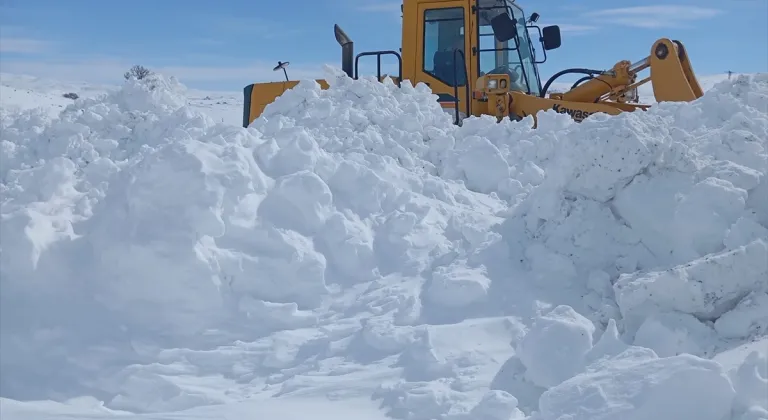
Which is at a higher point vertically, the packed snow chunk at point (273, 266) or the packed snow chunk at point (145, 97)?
the packed snow chunk at point (145, 97)

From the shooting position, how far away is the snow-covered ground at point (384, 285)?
3311 millimetres

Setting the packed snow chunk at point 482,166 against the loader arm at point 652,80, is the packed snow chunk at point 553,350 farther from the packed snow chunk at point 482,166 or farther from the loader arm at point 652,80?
the loader arm at point 652,80

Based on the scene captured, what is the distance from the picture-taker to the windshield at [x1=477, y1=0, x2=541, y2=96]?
8.93 metres

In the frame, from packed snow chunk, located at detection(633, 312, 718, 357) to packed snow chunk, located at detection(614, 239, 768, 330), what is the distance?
8 centimetres

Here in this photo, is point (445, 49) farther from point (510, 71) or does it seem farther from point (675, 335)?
point (675, 335)

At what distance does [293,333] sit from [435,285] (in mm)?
845

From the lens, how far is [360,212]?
4980mm

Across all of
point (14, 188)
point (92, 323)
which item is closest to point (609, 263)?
point (92, 323)

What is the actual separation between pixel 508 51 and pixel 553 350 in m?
6.42

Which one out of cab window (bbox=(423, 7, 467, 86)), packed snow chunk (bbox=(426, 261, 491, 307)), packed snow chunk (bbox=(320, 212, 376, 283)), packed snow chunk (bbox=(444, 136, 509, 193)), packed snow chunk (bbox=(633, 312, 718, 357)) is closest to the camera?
packed snow chunk (bbox=(633, 312, 718, 357))

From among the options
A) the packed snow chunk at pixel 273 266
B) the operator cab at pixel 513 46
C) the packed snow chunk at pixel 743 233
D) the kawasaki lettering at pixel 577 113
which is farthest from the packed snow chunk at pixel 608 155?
the operator cab at pixel 513 46

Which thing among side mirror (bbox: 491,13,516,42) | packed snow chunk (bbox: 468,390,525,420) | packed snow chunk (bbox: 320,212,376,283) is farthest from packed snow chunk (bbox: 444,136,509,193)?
packed snow chunk (bbox: 468,390,525,420)

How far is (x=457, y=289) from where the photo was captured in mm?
4207

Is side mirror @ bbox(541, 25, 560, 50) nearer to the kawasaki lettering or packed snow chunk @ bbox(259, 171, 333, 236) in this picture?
the kawasaki lettering
